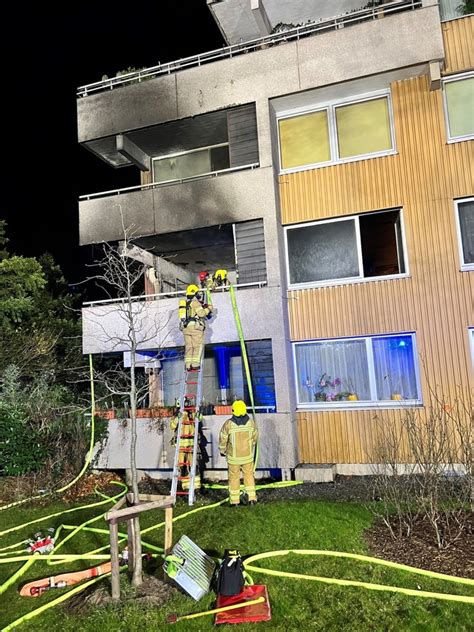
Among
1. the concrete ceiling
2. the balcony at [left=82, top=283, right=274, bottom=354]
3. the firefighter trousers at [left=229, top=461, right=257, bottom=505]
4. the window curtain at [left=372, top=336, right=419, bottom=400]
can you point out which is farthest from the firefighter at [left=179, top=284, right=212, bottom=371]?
the concrete ceiling

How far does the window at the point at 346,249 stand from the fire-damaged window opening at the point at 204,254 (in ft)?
2.86

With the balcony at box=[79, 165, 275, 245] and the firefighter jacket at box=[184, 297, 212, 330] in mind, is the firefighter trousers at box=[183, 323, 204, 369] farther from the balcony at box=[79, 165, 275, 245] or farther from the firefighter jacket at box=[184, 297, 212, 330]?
the balcony at box=[79, 165, 275, 245]

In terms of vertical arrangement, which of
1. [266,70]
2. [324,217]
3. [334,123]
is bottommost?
[324,217]

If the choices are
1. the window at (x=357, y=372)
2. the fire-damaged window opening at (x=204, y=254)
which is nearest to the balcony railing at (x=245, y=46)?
the fire-damaged window opening at (x=204, y=254)

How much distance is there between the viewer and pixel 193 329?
1055 cm

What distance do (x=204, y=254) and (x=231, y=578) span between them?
35.0ft

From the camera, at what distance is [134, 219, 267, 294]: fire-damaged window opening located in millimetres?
11648

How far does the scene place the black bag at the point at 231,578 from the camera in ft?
16.4

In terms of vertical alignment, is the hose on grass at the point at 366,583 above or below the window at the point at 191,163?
below

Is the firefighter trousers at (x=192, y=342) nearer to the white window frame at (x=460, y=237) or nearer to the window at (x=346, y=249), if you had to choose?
the window at (x=346, y=249)

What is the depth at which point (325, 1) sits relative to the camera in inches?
549

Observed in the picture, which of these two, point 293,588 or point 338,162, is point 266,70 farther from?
point 293,588

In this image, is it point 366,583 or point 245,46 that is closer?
point 366,583

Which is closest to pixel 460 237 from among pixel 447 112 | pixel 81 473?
pixel 447 112
